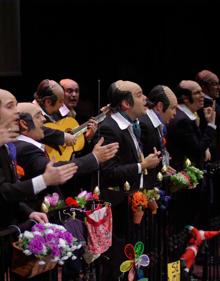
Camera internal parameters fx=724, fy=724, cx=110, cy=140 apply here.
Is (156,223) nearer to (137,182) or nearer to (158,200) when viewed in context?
(158,200)

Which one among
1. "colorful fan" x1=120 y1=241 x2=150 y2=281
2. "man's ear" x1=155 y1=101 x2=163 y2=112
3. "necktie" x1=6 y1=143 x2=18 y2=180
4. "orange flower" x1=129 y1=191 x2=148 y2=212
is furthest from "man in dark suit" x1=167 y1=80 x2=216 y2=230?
"necktie" x1=6 y1=143 x2=18 y2=180

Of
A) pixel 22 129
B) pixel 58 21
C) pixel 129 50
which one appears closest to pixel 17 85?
pixel 58 21

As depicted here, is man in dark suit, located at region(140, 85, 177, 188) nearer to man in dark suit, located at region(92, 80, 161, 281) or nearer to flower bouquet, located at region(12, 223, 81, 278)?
man in dark suit, located at region(92, 80, 161, 281)

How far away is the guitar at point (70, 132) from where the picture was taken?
6.73m

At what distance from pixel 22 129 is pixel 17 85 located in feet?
15.0

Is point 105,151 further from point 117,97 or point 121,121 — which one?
point 117,97

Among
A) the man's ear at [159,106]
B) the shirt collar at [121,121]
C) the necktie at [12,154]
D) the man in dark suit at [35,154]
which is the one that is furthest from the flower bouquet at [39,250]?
the man's ear at [159,106]

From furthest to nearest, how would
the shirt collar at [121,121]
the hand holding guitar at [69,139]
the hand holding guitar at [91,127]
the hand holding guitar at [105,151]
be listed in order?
the hand holding guitar at [91,127]
the hand holding guitar at [69,139]
the shirt collar at [121,121]
the hand holding guitar at [105,151]

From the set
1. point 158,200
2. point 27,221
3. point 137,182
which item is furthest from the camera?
point 137,182

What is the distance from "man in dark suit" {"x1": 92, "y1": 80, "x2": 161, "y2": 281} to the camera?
16.9 feet

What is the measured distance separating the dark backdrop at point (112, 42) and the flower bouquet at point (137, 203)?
15.7 feet

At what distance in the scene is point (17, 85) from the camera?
9719mm

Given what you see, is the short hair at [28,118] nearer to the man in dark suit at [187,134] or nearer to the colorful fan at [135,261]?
the colorful fan at [135,261]

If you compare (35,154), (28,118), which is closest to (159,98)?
(28,118)
